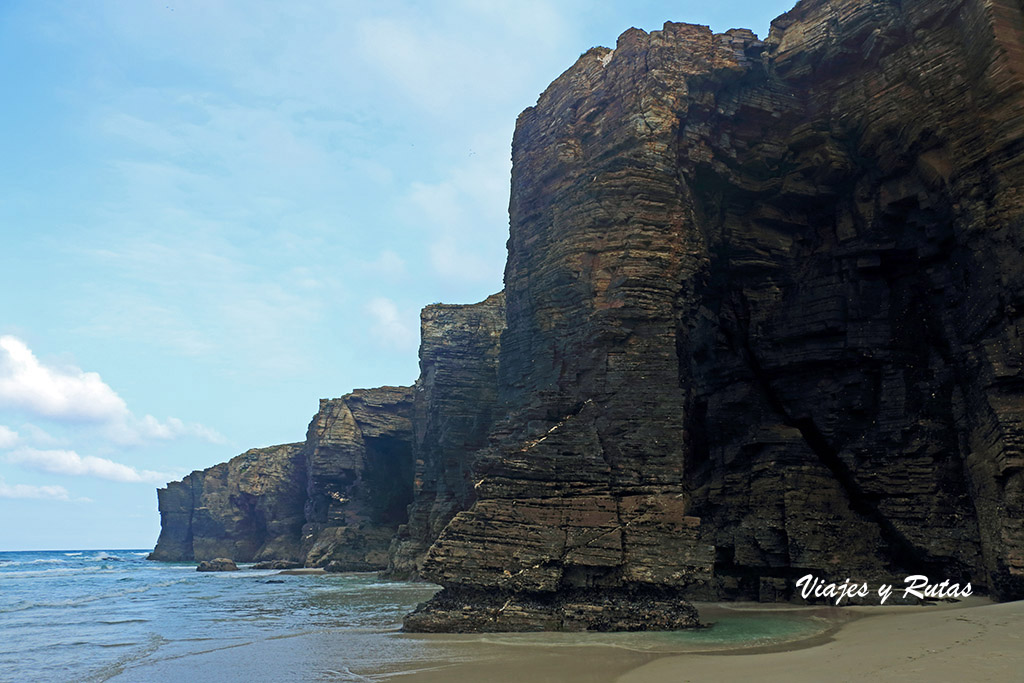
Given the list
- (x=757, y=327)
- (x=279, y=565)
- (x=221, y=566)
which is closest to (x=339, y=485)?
(x=279, y=565)

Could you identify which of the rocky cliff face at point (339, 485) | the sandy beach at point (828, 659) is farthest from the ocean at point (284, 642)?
the rocky cliff face at point (339, 485)

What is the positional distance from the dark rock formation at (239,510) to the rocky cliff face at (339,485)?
0.42 ft

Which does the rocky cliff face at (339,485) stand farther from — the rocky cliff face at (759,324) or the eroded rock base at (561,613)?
the eroded rock base at (561,613)

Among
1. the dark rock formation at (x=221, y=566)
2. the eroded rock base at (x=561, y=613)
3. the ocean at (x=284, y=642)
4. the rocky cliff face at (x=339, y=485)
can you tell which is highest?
the rocky cliff face at (x=339, y=485)

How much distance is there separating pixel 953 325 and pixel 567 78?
13492 millimetres

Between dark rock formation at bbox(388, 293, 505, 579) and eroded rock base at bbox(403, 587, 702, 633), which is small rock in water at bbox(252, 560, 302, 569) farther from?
eroded rock base at bbox(403, 587, 702, 633)

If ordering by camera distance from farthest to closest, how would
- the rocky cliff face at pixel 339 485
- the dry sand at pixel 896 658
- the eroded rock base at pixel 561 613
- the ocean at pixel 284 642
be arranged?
the rocky cliff face at pixel 339 485 < the eroded rock base at pixel 561 613 < the ocean at pixel 284 642 < the dry sand at pixel 896 658

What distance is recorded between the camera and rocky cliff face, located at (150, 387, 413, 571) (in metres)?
50.8

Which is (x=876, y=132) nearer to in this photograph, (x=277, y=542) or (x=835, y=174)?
(x=835, y=174)

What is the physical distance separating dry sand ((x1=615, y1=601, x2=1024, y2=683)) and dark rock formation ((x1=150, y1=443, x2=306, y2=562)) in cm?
5836

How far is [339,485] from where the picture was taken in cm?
5325

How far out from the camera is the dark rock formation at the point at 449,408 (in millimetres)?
37469

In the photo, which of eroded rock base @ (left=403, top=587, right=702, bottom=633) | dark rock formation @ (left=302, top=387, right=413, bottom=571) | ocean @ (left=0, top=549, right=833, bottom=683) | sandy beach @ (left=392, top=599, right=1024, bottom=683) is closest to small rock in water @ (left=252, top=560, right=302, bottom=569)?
dark rock formation @ (left=302, top=387, right=413, bottom=571)

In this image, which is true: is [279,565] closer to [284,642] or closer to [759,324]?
[284,642]
